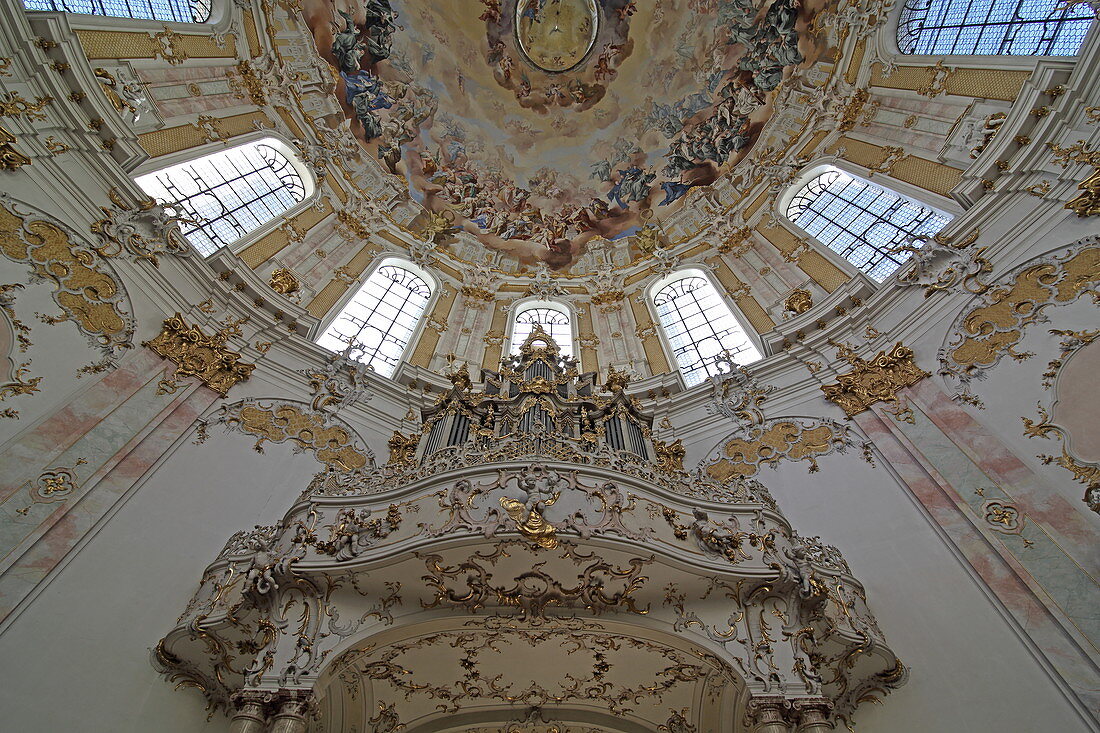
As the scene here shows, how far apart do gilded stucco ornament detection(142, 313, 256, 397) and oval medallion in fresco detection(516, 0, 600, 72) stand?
1705 centimetres

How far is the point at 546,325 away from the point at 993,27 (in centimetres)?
1270

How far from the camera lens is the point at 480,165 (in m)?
20.2

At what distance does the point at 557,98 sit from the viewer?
21.2m

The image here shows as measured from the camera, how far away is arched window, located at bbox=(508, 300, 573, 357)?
1583 centimetres

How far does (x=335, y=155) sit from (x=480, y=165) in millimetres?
5818

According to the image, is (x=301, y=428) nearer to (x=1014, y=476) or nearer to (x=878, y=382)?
(x=878, y=382)

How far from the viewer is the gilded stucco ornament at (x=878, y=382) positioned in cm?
932

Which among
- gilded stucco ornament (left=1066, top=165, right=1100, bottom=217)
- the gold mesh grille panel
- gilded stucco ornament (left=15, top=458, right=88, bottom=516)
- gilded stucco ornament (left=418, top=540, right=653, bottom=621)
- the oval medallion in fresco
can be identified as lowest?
gilded stucco ornament (left=418, top=540, right=653, bottom=621)

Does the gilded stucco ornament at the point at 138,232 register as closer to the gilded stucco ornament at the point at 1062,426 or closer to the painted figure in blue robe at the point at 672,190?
the gilded stucco ornament at the point at 1062,426

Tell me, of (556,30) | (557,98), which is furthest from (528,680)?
(556,30)

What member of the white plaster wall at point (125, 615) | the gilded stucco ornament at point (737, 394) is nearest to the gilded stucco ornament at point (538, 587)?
the white plaster wall at point (125, 615)

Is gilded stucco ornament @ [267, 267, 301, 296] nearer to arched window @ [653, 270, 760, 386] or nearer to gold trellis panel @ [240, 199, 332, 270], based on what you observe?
gold trellis panel @ [240, 199, 332, 270]

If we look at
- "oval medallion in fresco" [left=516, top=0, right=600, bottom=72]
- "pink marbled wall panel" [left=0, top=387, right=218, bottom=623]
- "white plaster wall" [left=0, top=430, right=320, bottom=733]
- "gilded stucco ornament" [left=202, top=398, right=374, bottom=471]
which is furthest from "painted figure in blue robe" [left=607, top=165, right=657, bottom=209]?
"white plaster wall" [left=0, top=430, right=320, bottom=733]

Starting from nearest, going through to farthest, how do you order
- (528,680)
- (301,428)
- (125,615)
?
1. (125,615)
2. (528,680)
3. (301,428)
